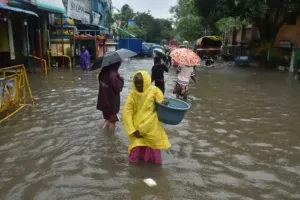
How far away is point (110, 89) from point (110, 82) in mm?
137

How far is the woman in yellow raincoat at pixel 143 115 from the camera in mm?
4344

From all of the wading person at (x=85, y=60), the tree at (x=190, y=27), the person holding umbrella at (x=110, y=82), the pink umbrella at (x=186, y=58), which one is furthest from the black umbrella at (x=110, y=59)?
the tree at (x=190, y=27)

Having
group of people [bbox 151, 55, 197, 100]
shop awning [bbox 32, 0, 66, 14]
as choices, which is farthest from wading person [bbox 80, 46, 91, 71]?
group of people [bbox 151, 55, 197, 100]

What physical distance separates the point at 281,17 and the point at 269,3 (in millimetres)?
3964

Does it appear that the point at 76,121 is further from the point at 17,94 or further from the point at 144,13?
the point at 144,13

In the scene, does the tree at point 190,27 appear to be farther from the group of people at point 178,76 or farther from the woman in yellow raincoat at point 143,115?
the woman in yellow raincoat at point 143,115

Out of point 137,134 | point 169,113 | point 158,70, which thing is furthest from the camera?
point 158,70

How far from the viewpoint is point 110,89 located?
5848 millimetres

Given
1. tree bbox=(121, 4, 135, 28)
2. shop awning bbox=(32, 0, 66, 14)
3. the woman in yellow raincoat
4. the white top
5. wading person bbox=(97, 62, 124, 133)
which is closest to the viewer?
the woman in yellow raincoat

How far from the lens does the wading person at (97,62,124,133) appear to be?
5758mm

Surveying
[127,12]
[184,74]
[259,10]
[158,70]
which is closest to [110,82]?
[158,70]

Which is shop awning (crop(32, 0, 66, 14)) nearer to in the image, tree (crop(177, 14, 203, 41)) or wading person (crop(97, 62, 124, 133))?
wading person (crop(97, 62, 124, 133))

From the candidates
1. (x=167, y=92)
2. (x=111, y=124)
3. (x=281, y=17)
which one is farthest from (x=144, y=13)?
(x=111, y=124)

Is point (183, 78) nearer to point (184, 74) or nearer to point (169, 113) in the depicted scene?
point (184, 74)
